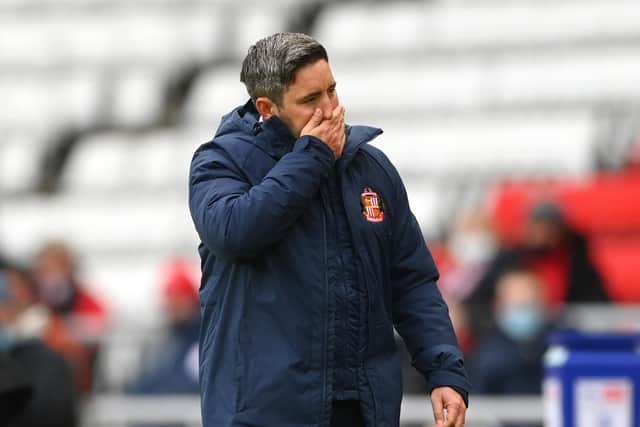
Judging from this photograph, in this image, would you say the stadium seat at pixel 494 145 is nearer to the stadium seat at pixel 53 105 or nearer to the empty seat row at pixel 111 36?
the empty seat row at pixel 111 36

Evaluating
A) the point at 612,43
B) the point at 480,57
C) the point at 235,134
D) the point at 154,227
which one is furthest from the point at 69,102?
the point at 235,134

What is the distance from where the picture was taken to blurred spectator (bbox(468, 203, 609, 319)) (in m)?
8.30

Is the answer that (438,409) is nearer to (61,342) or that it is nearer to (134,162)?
(61,342)

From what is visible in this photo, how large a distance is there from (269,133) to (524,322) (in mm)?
4237

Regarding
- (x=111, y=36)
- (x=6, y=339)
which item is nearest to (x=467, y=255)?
(x=6, y=339)

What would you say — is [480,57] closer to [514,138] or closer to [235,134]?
[514,138]

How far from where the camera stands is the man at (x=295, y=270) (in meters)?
3.77

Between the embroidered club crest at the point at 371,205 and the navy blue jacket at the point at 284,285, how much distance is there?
0.01 metres

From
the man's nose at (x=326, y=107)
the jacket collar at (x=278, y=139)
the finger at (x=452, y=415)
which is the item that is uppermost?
the man's nose at (x=326, y=107)

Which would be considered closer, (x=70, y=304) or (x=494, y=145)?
(x=70, y=304)

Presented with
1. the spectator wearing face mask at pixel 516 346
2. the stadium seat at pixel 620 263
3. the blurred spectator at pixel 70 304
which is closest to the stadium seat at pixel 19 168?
the blurred spectator at pixel 70 304

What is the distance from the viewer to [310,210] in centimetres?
384

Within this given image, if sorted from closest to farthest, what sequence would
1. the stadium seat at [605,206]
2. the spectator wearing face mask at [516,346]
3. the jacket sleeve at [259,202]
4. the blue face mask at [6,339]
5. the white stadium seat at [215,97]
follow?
the jacket sleeve at [259,202], the blue face mask at [6,339], the spectator wearing face mask at [516,346], the stadium seat at [605,206], the white stadium seat at [215,97]

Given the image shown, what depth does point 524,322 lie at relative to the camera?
7930 mm
